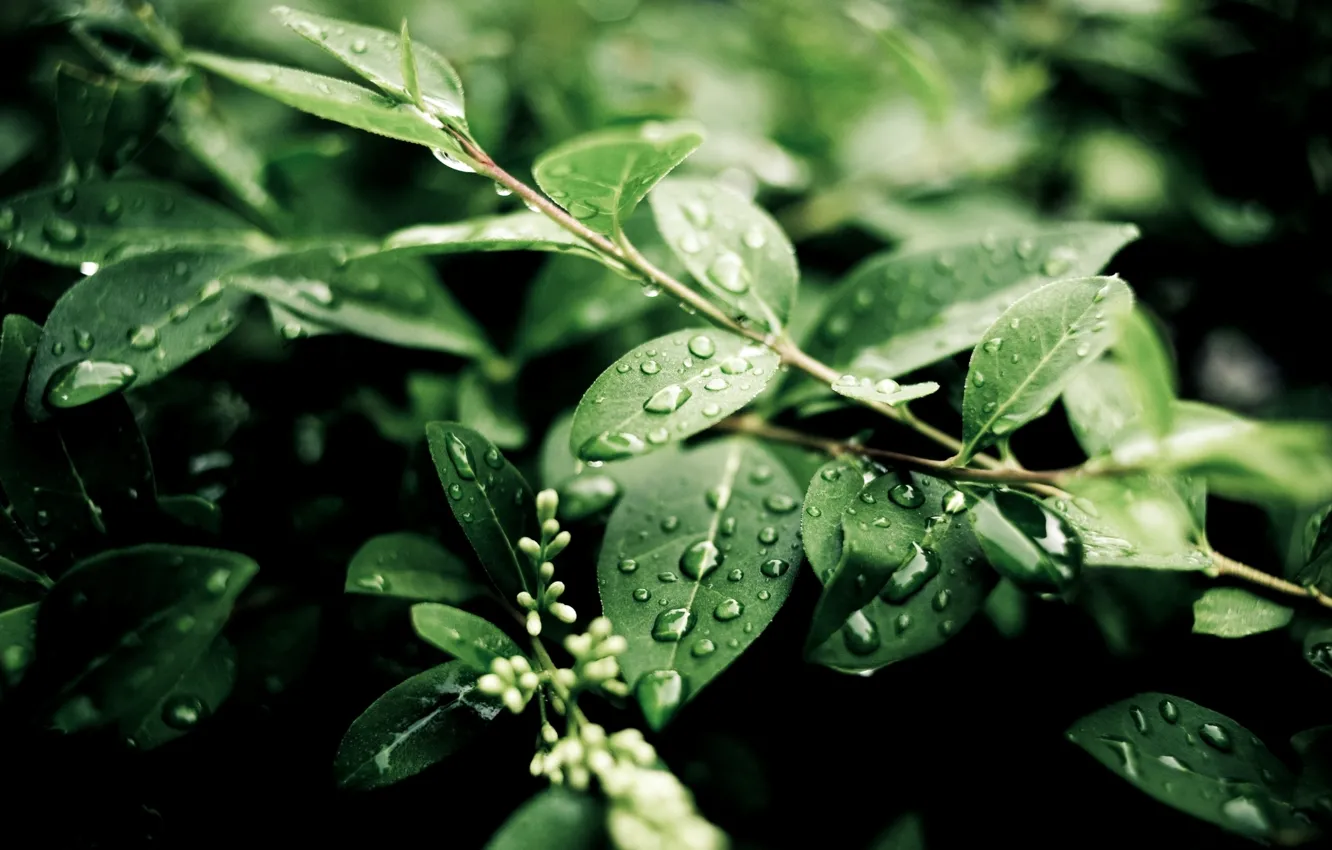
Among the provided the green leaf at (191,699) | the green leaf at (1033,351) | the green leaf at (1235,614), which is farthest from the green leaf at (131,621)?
the green leaf at (1235,614)

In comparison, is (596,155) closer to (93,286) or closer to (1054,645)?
(93,286)

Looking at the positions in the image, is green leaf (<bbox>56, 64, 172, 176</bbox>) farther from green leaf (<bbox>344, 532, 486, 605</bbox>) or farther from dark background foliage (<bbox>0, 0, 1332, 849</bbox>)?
green leaf (<bbox>344, 532, 486, 605</bbox>)

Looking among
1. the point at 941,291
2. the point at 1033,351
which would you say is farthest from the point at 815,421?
the point at 1033,351

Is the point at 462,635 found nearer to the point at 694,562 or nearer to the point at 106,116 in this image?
the point at 694,562

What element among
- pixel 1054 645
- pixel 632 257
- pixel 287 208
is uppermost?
pixel 632 257

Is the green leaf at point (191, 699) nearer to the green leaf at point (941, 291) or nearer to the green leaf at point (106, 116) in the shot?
the green leaf at point (106, 116)

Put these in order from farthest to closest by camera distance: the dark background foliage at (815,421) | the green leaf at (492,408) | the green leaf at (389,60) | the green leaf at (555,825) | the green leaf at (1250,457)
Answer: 1. the green leaf at (492,408)
2. the dark background foliage at (815,421)
3. the green leaf at (389,60)
4. the green leaf at (555,825)
5. the green leaf at (1250,457)

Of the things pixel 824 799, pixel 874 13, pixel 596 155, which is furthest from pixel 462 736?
pixel 874 13
